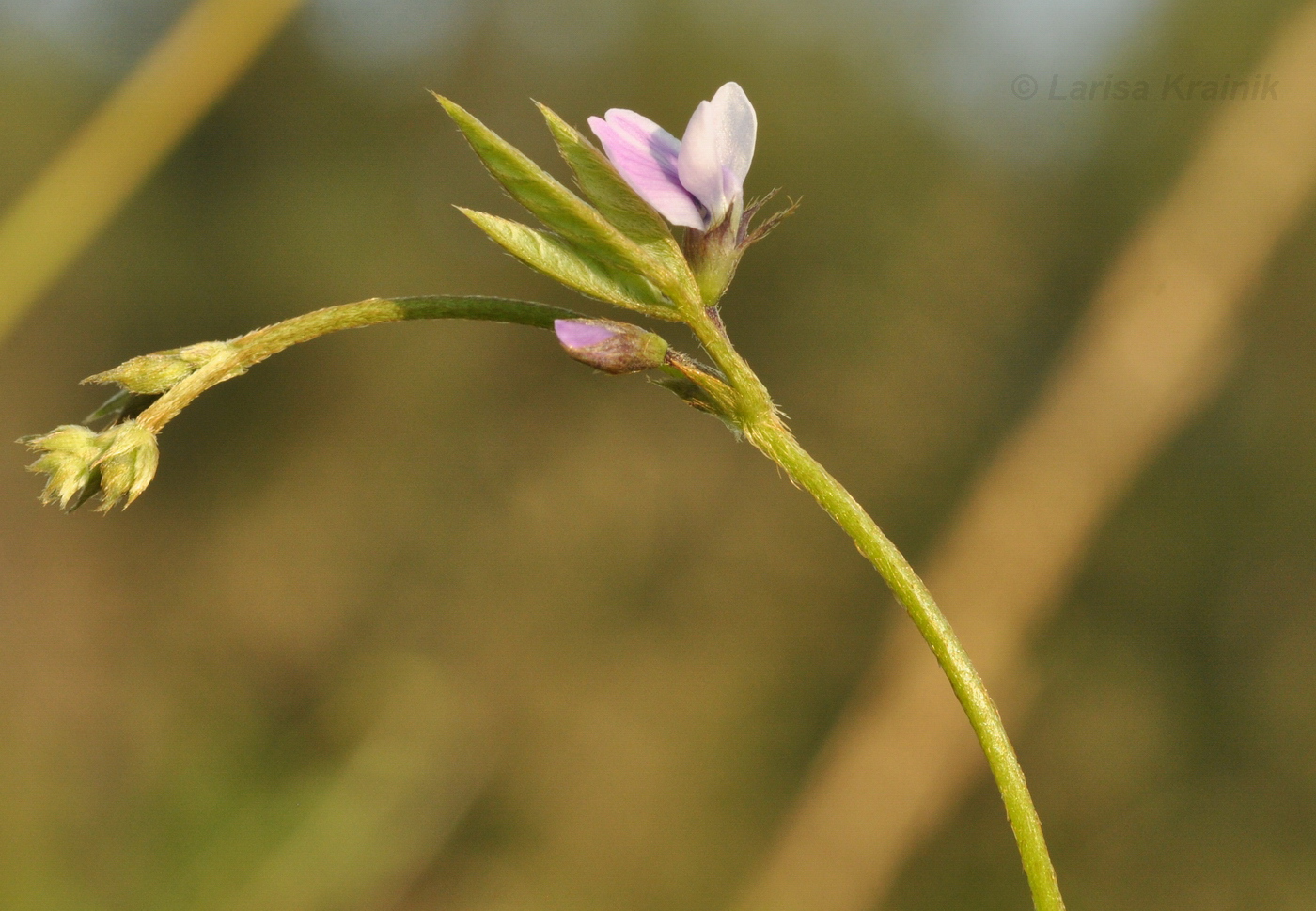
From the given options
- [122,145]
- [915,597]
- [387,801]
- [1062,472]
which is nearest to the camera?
[915,597]

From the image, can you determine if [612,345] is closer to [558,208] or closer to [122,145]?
[558,208]

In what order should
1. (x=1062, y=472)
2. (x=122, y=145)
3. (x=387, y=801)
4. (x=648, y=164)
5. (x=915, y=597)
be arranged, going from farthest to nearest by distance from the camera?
(x=1062, y=472) → (x=387, y=801) → (x=122, y=145) → (x=648, y=164) → (x=915, y=597)

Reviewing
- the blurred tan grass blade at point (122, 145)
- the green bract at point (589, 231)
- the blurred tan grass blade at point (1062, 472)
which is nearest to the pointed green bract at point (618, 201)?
the green bract at point (589, 231)

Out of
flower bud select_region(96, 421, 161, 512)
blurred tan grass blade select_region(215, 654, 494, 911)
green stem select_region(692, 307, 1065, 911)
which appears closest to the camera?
green stem select_region(692, 307, 1065, 911)

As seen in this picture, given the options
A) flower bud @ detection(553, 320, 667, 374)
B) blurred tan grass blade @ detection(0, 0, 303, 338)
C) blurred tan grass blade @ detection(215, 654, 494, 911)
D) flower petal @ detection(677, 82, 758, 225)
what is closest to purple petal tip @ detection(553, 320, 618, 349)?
flower bud @ detection(553, 320, 667, 374)

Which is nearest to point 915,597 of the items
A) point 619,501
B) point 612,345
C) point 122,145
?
point 612,345

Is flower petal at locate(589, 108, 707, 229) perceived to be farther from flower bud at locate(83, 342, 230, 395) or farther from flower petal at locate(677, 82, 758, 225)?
flower bud at locate(83, 342, 230, 395)

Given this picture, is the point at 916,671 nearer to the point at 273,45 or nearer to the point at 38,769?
the point at 38,769

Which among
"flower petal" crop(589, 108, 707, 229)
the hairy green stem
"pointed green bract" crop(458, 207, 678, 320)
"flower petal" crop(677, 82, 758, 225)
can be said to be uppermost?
"flower petal" crop(677, 82, 758, 225)
